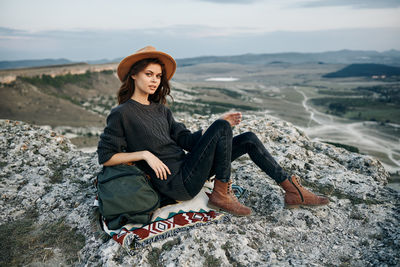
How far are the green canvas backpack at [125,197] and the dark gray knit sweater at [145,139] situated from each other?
21cm

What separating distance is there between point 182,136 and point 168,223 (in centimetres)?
125

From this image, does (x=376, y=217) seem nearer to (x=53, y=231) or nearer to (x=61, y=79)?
(x=53, y=231)

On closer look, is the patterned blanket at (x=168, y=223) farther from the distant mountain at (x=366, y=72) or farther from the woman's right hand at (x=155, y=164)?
the distant mountain at (x=366, y=72)

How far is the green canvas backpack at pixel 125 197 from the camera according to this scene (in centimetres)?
323

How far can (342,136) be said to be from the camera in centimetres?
3847

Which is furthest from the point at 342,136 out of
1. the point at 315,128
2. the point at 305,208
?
the point at 305,208

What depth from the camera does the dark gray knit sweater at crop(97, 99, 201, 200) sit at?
3.34 m

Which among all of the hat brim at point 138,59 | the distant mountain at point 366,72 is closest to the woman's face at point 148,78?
the hat brim at point 138,59

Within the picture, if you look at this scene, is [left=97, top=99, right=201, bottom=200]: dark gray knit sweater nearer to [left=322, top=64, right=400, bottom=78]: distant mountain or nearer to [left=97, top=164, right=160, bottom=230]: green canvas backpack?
[left=97, top=164, right=160, bottom=230]: green canvas backpack

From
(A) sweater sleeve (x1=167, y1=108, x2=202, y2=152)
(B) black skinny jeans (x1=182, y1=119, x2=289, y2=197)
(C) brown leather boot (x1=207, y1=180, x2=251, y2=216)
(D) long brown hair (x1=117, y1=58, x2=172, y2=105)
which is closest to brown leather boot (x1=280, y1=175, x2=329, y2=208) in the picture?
(C) brown leather boot (x1=207, y1=180, x2=251, y2=216)

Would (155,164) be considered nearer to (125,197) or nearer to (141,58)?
(125,197)

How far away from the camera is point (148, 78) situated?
3.55 meters

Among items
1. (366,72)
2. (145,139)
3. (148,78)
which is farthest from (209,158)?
(366,72)

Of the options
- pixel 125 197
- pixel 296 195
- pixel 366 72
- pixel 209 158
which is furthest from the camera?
pixel 366 72
